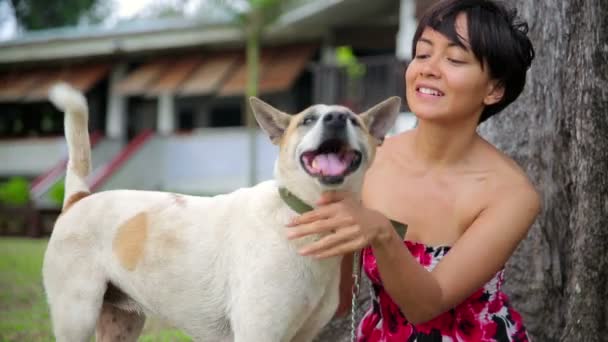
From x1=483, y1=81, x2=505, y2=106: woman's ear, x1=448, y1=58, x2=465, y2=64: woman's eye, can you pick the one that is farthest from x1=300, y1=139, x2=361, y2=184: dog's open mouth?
x1=483, y1=81, x2=505, y2=106: woman's ear

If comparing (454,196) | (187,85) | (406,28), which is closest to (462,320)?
(454,196)

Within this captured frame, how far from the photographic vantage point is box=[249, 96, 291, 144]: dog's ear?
107 inches

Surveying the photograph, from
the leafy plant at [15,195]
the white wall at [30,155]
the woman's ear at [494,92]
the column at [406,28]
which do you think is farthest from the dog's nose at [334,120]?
the white wall at [30,155]

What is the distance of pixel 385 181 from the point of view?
2947 millimetres

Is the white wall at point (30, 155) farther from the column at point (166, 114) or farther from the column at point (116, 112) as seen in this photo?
the column at point (166, 114)

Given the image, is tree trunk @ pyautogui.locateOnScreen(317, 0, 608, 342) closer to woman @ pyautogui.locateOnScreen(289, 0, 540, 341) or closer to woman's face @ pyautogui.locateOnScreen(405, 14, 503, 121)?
woman @ pyautogui.locateOnScreen(289, 0, 540, 341)

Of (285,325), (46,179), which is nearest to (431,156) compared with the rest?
(285,325)

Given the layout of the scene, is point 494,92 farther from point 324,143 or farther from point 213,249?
point 213,249

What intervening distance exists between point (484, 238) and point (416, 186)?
453mm

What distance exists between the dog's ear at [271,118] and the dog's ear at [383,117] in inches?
13.4

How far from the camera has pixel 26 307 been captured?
6.06m

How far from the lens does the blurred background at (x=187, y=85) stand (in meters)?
14.4

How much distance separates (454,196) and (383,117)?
42 cm

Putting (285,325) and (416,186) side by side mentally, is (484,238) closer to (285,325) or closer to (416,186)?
(416,186)
